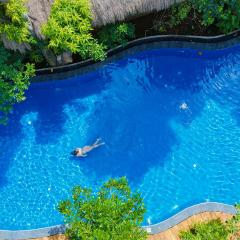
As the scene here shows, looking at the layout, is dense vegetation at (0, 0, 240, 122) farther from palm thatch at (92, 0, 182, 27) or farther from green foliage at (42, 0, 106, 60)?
palm thatch at (92, 0, 182, 27)

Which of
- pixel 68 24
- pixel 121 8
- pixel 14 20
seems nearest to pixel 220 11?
pixel 121 8

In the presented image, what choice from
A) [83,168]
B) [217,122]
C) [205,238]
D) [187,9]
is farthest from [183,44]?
[205,238]

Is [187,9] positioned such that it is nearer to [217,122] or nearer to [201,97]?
[201,97]

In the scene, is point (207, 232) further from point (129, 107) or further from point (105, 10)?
point (105, 10)

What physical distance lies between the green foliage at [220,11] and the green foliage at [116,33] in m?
2.56

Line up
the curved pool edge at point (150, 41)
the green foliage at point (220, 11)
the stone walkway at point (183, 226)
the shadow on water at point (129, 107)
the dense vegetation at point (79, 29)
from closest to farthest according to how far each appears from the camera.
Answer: the dense vegetation at point (79, 29) → the stone walkway at point (183, 226) → the green foliage at point (220, 11) → the shadow on water at point (129, 107) → the curved pool edge at point (150, 41)

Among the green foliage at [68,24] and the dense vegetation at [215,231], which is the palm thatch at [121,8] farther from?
the dense vegetation at [215,231]

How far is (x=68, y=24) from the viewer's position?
1380cm

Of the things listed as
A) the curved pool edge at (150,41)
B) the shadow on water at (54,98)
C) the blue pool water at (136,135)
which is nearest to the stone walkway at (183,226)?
the blue pool water at (136,135)

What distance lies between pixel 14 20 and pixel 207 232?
8.94m

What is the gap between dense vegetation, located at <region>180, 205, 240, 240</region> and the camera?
13297 mm

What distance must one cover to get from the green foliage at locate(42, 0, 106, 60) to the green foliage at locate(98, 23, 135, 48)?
144 cm

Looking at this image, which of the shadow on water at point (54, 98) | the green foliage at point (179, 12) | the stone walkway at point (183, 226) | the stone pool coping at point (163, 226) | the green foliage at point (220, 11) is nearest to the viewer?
the stone pool coping at point (163, 226)

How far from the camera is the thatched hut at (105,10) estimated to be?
1413 centimetres
